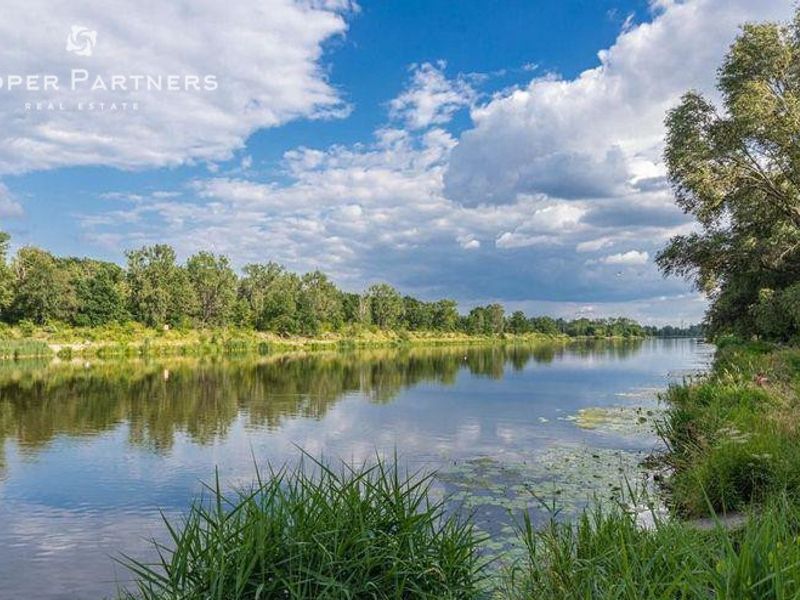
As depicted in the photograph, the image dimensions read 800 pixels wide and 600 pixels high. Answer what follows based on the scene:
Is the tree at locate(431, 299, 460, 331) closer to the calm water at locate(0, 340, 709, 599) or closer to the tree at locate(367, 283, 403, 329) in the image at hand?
the tree at locate(367, 283, 403, 329)

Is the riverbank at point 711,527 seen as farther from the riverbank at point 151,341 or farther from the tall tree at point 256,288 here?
the tall tree at point 256,288

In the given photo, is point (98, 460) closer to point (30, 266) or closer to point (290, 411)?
point (290, 411)

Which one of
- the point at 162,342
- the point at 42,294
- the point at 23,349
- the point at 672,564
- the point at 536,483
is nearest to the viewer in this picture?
the point at 672,564

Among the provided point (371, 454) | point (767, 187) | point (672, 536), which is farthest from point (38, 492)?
→ point (767, 187)

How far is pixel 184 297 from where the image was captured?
94750mm

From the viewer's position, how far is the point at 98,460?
18438mm

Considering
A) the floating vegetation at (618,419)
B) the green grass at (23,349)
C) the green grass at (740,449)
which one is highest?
the green grass at (23,349)

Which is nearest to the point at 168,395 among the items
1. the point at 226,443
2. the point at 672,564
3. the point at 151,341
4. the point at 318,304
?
the point at 226,443

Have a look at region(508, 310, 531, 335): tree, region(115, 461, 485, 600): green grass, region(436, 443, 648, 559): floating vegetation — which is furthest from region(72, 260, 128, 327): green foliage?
region(508, 310, 531, 335): tree

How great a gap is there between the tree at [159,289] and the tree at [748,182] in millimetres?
78349

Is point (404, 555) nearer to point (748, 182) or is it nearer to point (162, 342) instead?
point (748, 182)

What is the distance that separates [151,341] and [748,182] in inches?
3001

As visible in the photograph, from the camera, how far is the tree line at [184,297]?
79875 millimetres

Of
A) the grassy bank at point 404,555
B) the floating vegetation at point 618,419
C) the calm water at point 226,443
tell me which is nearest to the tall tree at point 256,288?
the calm water at point 226,443
